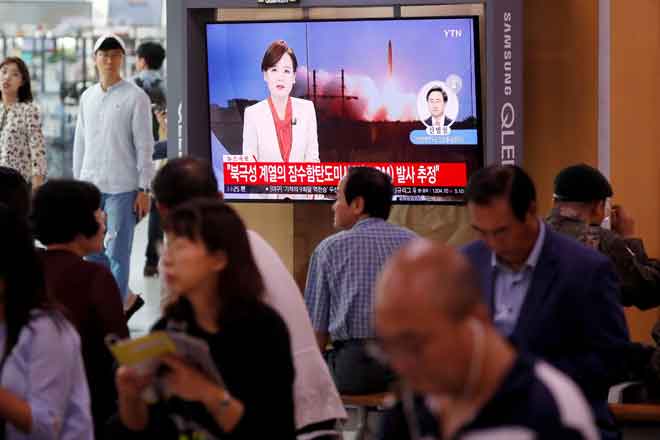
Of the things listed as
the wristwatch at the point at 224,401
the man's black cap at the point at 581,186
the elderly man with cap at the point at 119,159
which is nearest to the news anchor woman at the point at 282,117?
the elderly man with cap at the point at 119,159

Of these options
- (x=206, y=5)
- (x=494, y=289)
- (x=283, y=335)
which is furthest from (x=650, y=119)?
(x=283, y=335)

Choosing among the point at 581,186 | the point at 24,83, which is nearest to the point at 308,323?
the point at 581,186

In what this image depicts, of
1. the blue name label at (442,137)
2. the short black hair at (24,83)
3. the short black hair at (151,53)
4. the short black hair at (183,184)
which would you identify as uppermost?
the short black hair at (151,53)

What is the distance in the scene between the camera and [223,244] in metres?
3.04

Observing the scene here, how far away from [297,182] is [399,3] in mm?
1222

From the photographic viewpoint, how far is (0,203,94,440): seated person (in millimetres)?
3309

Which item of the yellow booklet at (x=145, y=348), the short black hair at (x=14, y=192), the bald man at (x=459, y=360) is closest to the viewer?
the bald man at (x=459, y=360)

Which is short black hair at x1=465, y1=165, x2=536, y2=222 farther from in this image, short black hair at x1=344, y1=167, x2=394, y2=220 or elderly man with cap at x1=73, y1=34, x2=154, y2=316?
elderly man with cap at x1=73, y1=34, x2=154, y2=316

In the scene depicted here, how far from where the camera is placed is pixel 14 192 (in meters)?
4.96

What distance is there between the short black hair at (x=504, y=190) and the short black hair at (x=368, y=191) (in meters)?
1.78

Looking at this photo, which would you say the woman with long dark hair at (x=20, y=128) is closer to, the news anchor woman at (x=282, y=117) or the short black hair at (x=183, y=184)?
the news anchor woman at (x=282, y=117)

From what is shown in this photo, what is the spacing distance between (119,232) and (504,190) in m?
5.46

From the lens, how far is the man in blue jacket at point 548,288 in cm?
362

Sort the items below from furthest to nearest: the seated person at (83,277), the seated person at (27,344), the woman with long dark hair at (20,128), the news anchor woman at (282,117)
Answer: the woman with long dark hair at (20,128), the news anchor woman at (282,117), the seated person at (83,277), the seated person at (27,344)
